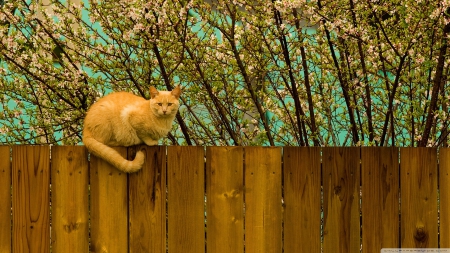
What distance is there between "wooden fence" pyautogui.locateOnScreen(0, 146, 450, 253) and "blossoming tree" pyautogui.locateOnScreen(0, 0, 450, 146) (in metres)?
1.78

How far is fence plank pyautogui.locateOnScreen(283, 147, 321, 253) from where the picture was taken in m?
3.78

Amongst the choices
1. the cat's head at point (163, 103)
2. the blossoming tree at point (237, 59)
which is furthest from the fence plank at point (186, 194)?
the blossoming tree at point (237, 59)

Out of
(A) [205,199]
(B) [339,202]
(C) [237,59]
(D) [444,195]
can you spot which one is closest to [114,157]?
(A) [205,199]

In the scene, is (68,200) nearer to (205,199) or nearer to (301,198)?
(205,199)

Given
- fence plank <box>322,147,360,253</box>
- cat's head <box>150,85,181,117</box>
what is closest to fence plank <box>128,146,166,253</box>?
cat's head <box>150,85,181,117</box>

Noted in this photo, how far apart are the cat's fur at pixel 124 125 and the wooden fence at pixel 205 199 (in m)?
0.08

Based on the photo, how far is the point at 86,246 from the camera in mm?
→ 3729

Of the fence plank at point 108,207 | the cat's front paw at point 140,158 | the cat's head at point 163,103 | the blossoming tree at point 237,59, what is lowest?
the fence plank at point 108,207

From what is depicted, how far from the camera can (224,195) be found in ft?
12.3

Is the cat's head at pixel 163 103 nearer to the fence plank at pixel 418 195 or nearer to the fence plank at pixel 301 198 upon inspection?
the fence plank at pixel 301 198

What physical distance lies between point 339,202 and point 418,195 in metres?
0.51

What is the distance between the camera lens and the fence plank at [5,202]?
12.2ft

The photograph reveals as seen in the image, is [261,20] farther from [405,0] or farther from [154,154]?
[154,154]

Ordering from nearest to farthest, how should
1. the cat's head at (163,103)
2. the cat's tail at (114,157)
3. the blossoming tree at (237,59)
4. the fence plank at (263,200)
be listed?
1. the cat's tail at (114,157)
2. the fence plank at (263,200)
3. the cat's head at (163,103)
4. the blossoming tree at (237,59)
